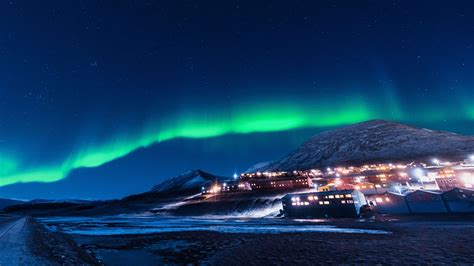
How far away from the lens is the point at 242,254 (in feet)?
99.6

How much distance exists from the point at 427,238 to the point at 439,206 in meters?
42.5

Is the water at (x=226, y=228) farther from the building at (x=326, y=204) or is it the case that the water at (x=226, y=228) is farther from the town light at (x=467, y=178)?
the town light at (x=467, y=178)

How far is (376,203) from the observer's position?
258ft

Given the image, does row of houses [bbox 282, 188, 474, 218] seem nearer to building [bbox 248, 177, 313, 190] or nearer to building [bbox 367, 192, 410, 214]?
building [bbox 367, 192, 410, 214]

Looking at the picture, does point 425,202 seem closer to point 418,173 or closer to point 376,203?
point 376,203

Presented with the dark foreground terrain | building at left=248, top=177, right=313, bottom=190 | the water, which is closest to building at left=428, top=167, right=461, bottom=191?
building at left=248, top=177, right=313, bottom=190

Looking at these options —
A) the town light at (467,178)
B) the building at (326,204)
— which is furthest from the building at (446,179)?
the building at (326,204)

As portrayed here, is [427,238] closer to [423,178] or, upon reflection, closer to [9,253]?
[9,253]

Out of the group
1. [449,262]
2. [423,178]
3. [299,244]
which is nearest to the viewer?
[449,262]

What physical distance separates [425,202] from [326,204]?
26.7m

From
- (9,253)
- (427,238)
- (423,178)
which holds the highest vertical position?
(423,178)

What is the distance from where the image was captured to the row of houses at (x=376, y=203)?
6456 cm

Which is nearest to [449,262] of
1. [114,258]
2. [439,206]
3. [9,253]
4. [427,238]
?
[427,238]

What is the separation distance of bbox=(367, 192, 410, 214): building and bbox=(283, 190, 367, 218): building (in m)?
3.15
